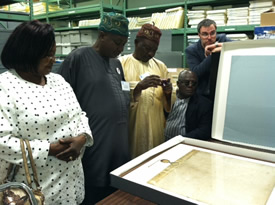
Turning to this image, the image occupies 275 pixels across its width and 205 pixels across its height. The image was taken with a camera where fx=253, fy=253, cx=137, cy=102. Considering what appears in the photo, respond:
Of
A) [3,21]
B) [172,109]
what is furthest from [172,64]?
[3,21]

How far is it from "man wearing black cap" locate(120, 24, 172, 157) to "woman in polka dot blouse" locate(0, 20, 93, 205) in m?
0.64

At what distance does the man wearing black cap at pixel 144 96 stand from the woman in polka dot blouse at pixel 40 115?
64 cm

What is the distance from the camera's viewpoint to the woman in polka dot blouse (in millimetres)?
814

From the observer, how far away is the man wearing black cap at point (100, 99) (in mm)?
1261

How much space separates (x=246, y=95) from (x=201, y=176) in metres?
0.38

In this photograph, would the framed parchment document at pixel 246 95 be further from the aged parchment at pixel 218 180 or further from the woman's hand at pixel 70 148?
the woman's hand at pixel 70 148

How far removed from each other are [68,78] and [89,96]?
135 millimetres

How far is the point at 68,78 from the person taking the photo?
125 cm

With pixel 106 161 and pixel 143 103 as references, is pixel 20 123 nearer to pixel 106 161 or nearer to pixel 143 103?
pixel 106 161

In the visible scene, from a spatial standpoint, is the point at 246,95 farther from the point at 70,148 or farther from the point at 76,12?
the point at 76,12

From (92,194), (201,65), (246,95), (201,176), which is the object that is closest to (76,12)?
(201,65)

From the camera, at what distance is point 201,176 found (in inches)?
28.3

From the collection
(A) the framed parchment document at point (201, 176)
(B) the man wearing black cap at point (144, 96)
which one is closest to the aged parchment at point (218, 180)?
(A) the framed parchment document at point (201, 176)

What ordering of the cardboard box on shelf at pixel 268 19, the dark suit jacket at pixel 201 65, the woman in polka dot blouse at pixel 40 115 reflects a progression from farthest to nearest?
the dark suit jacket at pixel 201 65 < the cardboard box on shelf at pixel 268 19 < the woman in polka dot blouse at pixel 40 115
